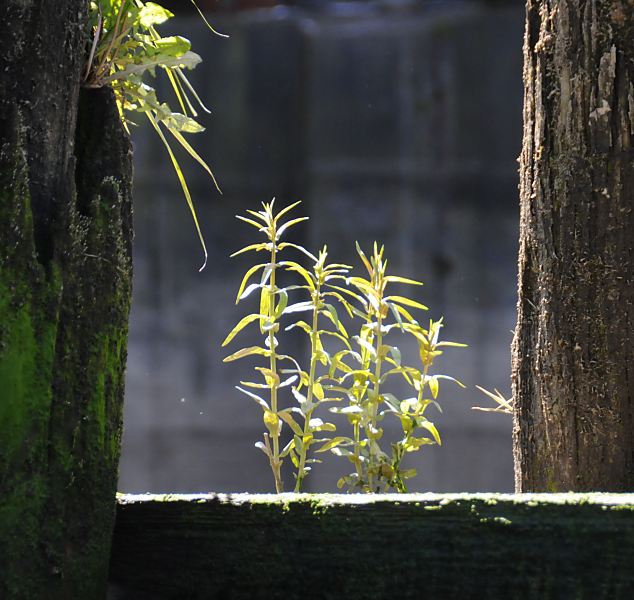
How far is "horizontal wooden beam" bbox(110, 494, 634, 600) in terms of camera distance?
1.33m

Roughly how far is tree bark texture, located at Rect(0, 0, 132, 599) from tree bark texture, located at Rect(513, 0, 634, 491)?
0.76 m

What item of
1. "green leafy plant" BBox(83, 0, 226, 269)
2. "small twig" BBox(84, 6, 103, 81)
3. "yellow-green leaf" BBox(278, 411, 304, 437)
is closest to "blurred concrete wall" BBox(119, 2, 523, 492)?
"yellow-green leaf" BBox(278, 411, 304, 437)

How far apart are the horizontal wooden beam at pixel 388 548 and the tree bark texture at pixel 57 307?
108mm

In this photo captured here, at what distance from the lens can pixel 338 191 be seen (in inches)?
264

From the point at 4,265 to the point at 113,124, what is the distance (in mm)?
295

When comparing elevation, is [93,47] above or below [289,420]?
above

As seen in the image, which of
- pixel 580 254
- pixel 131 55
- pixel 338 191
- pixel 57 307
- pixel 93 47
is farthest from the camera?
pixel 338 191

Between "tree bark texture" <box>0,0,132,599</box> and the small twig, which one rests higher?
the small twig

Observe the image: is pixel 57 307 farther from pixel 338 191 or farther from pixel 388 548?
pixel 338 191

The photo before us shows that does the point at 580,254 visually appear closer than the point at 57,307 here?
No

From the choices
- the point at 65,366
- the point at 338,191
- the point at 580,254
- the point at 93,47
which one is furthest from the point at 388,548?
the point at 338,191

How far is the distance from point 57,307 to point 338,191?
548cm

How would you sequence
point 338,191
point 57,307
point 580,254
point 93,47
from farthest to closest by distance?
point 338,191 → point 580,254 → point 93,47 → point 57,307

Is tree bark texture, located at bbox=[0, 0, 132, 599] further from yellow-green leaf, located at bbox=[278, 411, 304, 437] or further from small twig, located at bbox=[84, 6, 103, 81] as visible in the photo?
yellow-green leaf, located at bbox=[278, 411, 304, 437]
